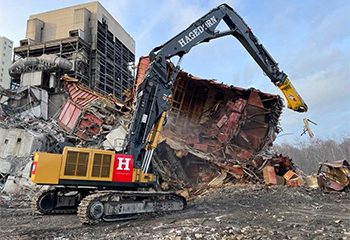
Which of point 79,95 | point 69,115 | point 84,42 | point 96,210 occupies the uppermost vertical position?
point 84,42

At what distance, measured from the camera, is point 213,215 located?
7.21m

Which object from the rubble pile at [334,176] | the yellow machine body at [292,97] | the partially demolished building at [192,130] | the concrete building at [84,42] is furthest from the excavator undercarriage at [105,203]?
the concrete building at [84,42]

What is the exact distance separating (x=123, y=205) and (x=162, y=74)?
330cm

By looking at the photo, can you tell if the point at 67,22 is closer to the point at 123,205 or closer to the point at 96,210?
the point at 123,205

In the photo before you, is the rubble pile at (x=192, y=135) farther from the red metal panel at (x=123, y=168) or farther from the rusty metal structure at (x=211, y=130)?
the red metal panel at (x=123, y=168)

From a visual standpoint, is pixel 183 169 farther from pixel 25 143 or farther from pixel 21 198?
pixel 25 143

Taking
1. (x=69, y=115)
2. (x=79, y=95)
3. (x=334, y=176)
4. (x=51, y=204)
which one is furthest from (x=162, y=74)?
(x=69, y=115)

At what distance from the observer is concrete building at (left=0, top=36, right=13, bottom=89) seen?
33125 mm

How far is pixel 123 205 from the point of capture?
713 cm

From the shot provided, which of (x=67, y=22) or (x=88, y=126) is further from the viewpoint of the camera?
(x=67, y=22)

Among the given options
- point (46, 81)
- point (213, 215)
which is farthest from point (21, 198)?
point (46, 81)

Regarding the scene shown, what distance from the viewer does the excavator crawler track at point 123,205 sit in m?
6.58

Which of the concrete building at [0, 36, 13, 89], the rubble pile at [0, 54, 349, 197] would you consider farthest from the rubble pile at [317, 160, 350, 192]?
the concrete building at [0, 36, 13, 89]

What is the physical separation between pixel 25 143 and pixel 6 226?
384 inches
